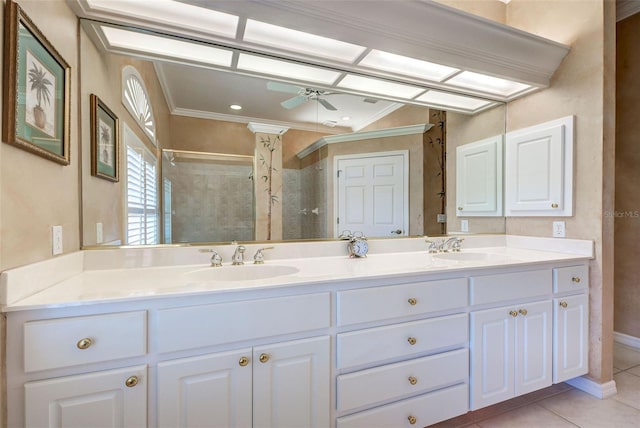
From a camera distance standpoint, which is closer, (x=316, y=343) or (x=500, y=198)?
(x=316, y=343)

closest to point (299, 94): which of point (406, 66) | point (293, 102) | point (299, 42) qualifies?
point (293, 102)

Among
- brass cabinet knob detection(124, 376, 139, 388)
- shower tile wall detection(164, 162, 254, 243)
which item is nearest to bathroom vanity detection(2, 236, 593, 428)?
brass cabinet knob detection(124, 376, 139, 388)

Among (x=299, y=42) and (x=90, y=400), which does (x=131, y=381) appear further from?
(x=299, y=42)

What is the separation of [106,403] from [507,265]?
1.82 m

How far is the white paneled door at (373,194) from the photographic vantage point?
6.20 feet

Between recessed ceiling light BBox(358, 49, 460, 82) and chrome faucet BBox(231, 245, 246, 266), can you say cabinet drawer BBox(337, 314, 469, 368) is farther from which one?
recessed ceiling light BBox(358, 49, 460, 82)

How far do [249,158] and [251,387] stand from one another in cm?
113

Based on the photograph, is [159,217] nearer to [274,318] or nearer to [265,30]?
[274,318]

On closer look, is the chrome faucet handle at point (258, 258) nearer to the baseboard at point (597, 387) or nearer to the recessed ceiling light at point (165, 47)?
the recessed ceiling light at point (165, 47)

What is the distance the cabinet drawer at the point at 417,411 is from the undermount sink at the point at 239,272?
2.32ft

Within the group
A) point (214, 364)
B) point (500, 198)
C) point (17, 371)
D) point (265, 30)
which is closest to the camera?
point (17, 371)

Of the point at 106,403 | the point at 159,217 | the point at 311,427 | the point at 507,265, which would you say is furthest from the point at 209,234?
the point at 507,265

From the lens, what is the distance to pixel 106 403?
2.99ft

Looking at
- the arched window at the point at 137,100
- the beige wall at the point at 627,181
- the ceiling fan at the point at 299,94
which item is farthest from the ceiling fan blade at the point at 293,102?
the beige wall at the point at 627,181
